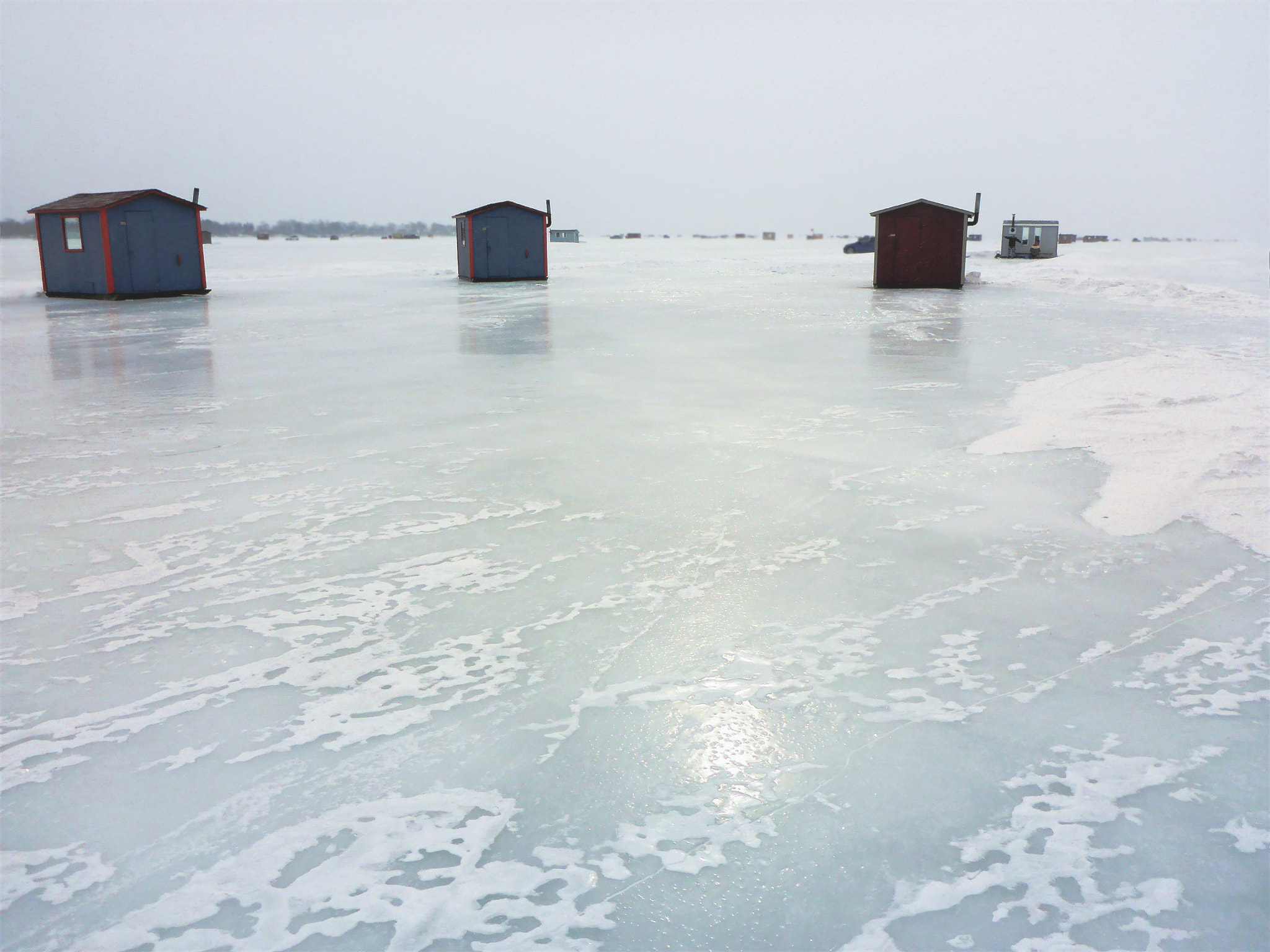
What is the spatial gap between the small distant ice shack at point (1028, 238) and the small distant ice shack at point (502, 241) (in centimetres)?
2895

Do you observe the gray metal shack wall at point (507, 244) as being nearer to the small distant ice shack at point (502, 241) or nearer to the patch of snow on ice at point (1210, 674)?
the small distant ice shack at point (502, 241)

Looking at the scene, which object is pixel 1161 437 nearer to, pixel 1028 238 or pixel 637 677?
pixel 637 677

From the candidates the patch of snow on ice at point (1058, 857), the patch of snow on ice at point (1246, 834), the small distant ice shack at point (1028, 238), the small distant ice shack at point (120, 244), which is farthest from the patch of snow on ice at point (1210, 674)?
the small distant ice shack at point (1028, 238)

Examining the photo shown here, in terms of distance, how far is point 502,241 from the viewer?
29.0m

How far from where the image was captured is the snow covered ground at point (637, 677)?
2.47 metres

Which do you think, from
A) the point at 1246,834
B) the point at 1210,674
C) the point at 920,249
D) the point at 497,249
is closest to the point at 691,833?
the point at 1246,834

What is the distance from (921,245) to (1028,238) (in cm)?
2545

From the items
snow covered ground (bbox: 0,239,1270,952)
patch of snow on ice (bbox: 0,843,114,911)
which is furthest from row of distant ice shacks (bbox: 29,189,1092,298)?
patch of snow on ice (bbox: 0,843,114,911)

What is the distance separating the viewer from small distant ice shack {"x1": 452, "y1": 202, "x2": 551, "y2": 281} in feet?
93.6

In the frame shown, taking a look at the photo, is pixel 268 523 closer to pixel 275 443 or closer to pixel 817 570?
pixel 275 443

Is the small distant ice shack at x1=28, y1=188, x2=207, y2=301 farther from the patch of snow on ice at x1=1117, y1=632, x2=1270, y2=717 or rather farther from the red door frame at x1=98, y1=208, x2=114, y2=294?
the patch of snow on ice at x1=1117, y1=632, x2=1270, y2=717

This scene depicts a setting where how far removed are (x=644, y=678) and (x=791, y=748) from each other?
2.25ft

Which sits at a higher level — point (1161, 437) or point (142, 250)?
point (142, 250)

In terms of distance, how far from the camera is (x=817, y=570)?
15.5 ft
